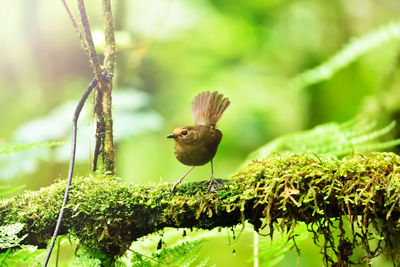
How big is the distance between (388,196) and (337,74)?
3.22 metres

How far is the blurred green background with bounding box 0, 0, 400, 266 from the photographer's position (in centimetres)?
416

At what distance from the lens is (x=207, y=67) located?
491cm

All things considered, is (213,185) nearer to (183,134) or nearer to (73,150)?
(183,134)

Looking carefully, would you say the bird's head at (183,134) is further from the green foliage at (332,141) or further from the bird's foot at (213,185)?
the green foliage at (332,141)

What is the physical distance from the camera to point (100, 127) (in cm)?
141

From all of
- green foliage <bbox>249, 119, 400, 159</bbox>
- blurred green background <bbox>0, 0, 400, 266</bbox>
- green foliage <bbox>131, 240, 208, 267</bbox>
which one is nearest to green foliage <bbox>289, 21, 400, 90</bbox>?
green foliage <bbox>249, 119, 400, 159</bbox>

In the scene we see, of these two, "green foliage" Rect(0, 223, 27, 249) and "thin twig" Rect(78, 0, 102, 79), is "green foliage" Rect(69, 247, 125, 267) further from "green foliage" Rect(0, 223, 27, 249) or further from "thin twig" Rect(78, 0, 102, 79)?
"thin twig" Rect(78, 0, 102, 79)

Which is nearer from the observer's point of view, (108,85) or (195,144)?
(108,85)

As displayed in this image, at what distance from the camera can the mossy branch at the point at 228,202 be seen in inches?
46.6

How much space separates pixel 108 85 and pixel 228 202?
22.3 inches

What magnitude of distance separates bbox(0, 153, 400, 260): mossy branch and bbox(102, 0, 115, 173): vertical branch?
0.10m

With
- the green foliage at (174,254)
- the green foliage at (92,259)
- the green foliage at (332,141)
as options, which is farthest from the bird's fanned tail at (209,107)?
the green foliage at (92,259)

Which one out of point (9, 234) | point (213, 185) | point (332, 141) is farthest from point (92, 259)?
point (332, 141)

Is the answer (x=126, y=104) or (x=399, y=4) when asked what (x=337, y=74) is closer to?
(x=399, y=4)
